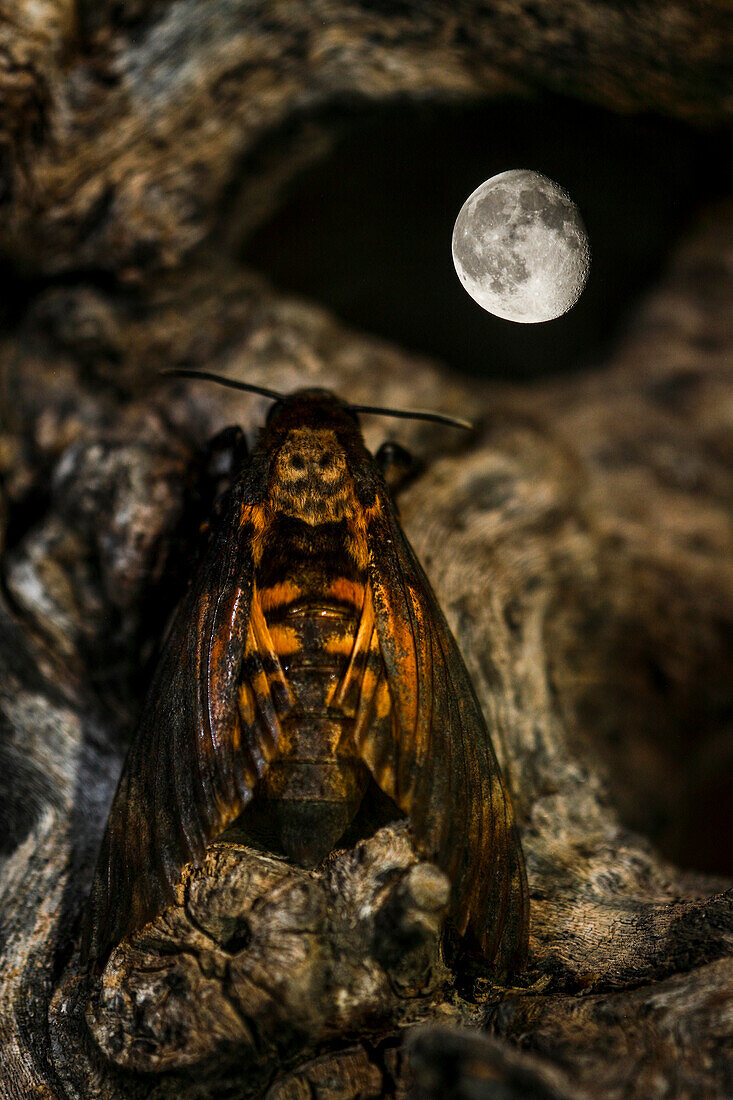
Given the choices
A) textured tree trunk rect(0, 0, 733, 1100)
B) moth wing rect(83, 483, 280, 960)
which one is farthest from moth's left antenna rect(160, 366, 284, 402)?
moth wing rect(83, 483, 280, 960)

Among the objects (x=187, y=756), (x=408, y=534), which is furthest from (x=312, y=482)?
(x=187, y=756)

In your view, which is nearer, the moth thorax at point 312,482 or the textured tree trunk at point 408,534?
the textured tree trunk at point 408,534

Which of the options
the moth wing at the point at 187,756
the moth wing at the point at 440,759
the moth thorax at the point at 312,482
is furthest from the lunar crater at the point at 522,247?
the moth wing at the point at 187,756

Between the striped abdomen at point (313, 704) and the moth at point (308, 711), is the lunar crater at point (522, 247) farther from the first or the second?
the striped abdomen at point (313, 704)

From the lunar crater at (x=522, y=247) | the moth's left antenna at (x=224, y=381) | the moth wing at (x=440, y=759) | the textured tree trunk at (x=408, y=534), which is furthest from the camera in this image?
the moth's left antenna at (x=224, y=381)

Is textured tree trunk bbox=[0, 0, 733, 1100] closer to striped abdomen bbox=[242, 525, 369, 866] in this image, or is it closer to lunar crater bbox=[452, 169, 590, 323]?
striped abdomen bbox=[242, 525, 369, 866]

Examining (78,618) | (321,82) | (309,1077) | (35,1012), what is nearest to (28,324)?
(78,618)

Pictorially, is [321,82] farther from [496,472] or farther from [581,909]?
[581,909]
